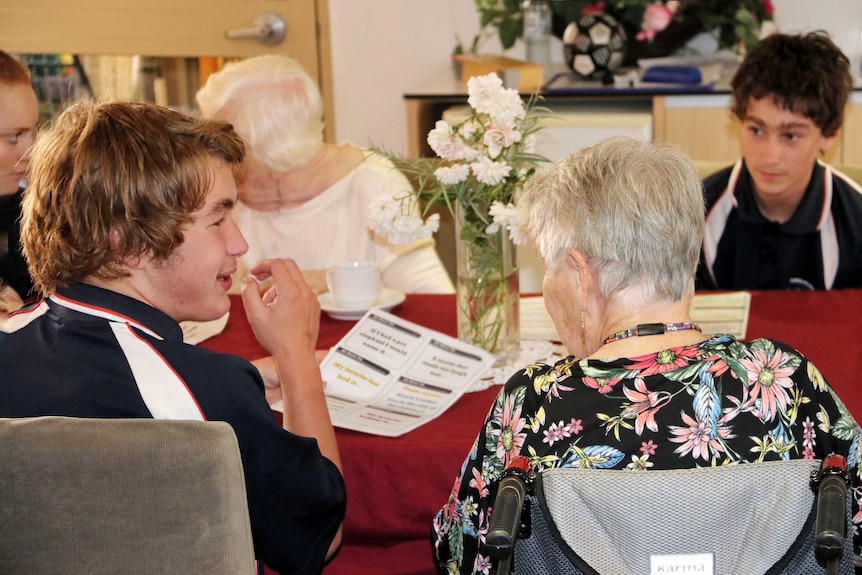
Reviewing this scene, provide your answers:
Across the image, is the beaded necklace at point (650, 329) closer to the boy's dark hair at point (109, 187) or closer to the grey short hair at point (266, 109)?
the boy's dark hair at point (109, 187)

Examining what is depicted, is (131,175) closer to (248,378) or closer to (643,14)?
(248,378)

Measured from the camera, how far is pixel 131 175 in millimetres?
1182

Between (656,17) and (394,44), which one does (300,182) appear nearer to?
(394,44)

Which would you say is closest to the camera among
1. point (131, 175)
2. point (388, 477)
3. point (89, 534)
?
point (89, 534)

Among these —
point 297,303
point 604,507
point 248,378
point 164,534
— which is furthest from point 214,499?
point 297,303

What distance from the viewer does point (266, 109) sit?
2.40 m

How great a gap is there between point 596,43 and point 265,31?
1295mm

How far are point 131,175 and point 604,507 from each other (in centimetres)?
67

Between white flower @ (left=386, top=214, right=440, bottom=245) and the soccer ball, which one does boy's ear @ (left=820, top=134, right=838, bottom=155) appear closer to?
white flower @ (left=386, top=214, right=440, bottom=245)

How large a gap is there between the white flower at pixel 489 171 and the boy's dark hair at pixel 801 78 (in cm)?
99

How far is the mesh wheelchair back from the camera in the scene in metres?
0.95

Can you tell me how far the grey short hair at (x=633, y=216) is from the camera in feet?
3.79

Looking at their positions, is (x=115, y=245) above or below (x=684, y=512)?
above

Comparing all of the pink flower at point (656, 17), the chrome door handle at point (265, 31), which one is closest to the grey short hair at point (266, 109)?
the chrome door handle at point (265, 31)
